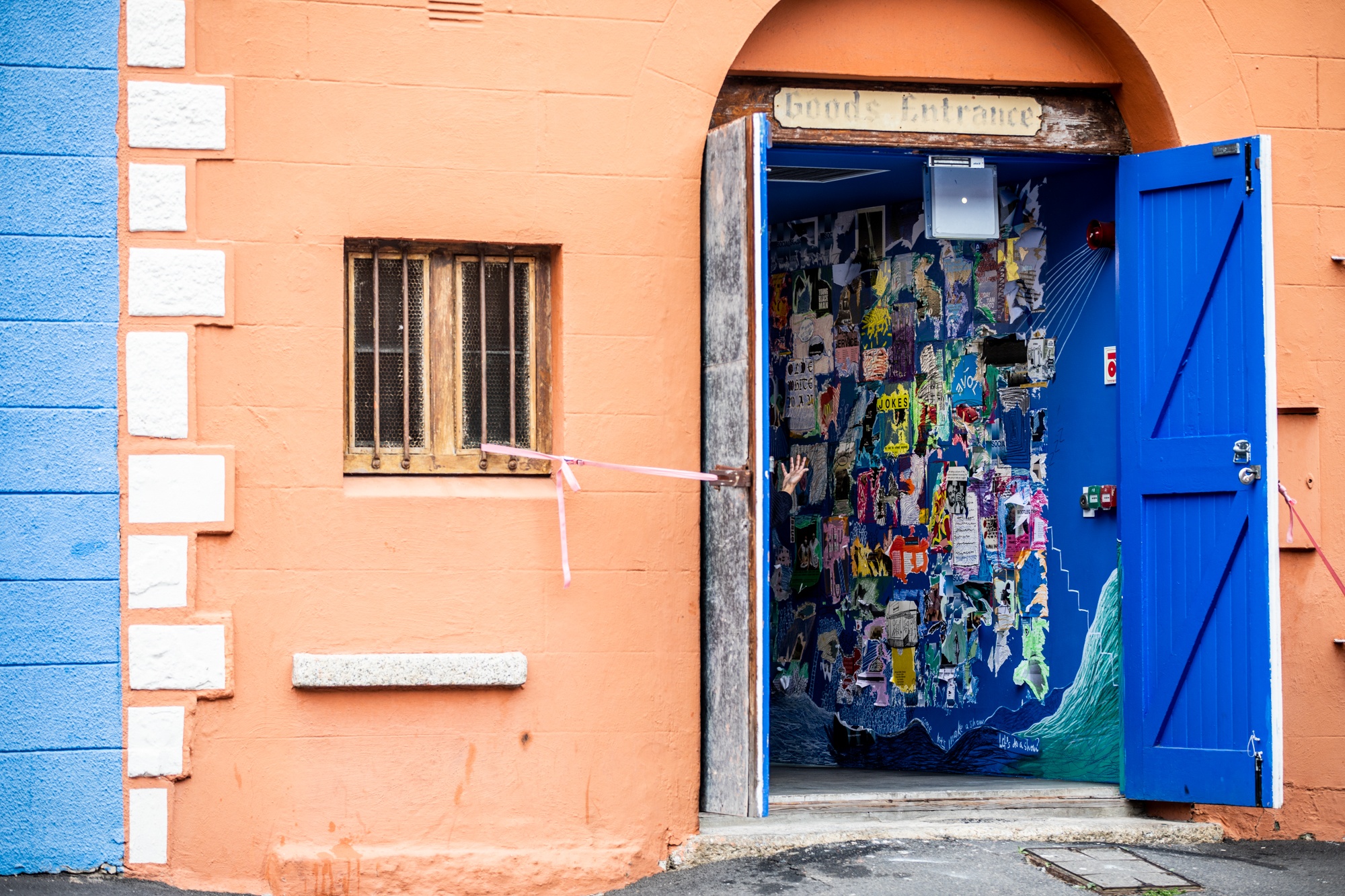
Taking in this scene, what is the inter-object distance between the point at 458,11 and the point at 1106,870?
4.57 meters

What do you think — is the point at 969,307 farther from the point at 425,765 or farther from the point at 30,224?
the point at 30,224

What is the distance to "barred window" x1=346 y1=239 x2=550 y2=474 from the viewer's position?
5.80 metres

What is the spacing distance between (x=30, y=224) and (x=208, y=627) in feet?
5.95

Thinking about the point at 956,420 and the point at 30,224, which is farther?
the point at 956,420

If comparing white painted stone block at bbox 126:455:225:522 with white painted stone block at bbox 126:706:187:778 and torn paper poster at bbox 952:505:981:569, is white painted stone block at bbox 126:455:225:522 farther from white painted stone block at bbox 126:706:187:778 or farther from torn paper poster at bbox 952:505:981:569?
torn paper poster at bbox 952:505:981:569

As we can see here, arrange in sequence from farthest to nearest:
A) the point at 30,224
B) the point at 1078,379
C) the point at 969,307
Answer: the point at 969,307 → the point at 1078,379 → the point at 30,224

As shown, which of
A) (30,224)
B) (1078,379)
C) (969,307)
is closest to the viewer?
(30,224)

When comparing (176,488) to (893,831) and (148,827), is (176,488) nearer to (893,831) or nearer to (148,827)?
(148,827)

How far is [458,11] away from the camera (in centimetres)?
574

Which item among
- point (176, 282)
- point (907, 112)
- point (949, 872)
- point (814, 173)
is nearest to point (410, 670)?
point (176, 282)

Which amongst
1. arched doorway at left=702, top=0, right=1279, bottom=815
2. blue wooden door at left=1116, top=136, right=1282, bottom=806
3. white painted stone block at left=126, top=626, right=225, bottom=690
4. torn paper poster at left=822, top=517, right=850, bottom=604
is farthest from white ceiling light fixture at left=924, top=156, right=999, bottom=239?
white painted stone block at left=126, top=626, right=225, bottom=690

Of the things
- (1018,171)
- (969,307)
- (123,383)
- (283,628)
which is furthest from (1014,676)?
(123,383)

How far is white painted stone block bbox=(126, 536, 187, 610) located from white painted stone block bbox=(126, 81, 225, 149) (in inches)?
64.9

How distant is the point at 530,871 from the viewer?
18.3 ft
